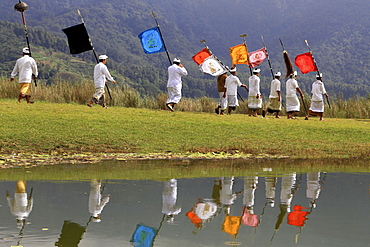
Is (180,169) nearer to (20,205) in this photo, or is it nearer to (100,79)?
(20,205)

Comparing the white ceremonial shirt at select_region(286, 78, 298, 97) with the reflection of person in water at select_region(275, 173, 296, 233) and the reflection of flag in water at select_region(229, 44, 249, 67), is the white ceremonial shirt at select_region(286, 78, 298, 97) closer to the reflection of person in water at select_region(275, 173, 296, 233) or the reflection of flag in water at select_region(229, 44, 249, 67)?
the reflection of flag in water at select_region(229, 44, 249, 67)

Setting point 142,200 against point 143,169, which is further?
point 143,169

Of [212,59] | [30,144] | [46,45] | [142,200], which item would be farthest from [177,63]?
[46,45]

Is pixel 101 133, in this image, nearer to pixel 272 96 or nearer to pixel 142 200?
pixel 142 200

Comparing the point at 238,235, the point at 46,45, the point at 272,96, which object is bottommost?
the point at 238,235

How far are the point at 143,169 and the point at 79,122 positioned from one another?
496cm

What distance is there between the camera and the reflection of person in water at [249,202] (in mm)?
7166

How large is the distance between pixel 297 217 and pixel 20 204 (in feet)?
10.7

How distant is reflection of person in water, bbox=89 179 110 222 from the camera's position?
738 centimetres

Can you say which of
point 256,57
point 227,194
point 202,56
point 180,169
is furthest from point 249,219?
point 256,57

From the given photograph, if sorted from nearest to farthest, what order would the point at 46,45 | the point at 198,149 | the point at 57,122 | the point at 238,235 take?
the point at 238,235 < the point at 198,149 < the point at 57,122 < the point at 46,45

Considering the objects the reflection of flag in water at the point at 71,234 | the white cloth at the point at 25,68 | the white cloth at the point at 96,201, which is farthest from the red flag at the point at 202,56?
the reflection of flag in water at the point at 71,234

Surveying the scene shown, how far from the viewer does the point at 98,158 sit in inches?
524

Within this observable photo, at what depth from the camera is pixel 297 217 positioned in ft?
24.4
